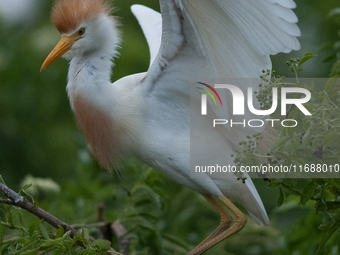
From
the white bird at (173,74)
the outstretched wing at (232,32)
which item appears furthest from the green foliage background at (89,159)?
the outstretched wing at (232,32)

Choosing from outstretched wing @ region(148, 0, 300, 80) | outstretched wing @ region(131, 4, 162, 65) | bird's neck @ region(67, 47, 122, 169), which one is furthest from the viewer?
outstretched wing @ region(131, 4, 162, 65)

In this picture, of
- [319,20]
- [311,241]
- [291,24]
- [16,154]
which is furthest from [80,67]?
[319,20]

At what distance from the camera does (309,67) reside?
3.59 m

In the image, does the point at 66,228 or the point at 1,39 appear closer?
the point at 66,228

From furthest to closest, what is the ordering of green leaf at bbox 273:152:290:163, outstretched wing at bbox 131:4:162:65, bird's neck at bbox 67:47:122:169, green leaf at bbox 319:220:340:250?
outstretched wing at bbox 131:4:162:65, bird's neck at bbox 67:47:122:169, green leaf at bbox 319:220:340:250, green leaf at bbox 273:152:290:163

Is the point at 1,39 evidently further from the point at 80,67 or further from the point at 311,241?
the point at 311,241

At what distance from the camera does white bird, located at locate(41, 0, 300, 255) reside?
4.80 feet

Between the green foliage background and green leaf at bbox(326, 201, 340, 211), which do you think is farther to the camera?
the green foliage background

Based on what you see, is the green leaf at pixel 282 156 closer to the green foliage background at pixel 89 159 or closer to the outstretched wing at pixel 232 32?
the outstretched wing at pixel 232 32

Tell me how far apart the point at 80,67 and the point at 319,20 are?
3.19m

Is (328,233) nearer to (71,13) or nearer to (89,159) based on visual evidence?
(71,13)

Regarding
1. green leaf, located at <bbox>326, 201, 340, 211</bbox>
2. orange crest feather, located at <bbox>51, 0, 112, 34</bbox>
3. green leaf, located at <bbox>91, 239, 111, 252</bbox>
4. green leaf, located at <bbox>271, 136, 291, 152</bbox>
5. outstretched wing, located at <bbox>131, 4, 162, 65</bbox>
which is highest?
orange crest feather, located at <bbox>51, 0, 112, 34</bbox>

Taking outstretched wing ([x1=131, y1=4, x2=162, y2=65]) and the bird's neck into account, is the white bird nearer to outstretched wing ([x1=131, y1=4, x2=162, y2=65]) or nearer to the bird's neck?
the bird's neck

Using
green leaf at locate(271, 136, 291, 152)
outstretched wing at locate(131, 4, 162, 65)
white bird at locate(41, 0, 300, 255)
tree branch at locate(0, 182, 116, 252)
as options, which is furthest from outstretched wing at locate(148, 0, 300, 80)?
outstretched wing at locate(131, 4, 162, 65)
